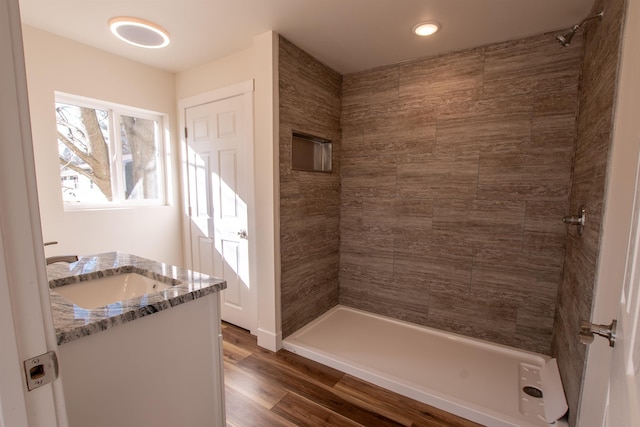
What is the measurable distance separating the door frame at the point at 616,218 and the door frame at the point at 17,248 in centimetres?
155

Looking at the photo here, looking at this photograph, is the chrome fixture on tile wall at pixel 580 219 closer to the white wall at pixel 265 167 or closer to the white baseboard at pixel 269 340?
the white wall at pixel 265 167

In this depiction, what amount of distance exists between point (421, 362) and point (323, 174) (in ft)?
5.91

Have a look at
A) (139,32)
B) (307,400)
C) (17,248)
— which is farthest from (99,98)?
(307,400)

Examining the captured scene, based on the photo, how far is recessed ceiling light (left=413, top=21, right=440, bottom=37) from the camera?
200cm

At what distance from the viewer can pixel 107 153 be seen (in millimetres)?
2623

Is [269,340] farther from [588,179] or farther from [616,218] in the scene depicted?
[588,179]

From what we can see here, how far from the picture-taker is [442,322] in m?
2.62

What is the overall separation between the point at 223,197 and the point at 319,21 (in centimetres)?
165

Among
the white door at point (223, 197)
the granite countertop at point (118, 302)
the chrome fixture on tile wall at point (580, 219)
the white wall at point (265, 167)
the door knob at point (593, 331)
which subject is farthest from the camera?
the white door at point (223, 197)

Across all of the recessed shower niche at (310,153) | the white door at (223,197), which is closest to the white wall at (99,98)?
the white door at (223,197)

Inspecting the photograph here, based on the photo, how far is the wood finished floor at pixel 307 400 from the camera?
169 cm

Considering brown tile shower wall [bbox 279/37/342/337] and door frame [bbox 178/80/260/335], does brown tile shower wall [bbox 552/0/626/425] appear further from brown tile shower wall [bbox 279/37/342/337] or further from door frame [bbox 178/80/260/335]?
door frame [bbox 178/80/260/335]

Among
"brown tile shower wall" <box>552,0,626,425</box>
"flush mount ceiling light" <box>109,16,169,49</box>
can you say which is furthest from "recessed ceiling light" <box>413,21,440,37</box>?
"flush mount ceiling light" <box>109,16,169,49</box>

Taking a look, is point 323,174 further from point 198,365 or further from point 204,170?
point 198,365
